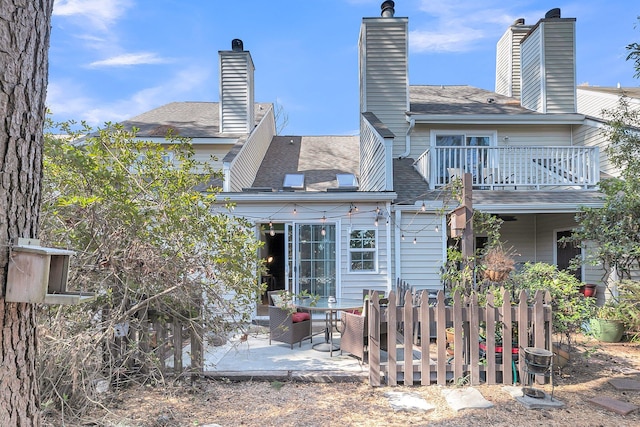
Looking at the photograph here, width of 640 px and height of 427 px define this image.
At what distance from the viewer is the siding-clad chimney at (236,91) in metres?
10.4

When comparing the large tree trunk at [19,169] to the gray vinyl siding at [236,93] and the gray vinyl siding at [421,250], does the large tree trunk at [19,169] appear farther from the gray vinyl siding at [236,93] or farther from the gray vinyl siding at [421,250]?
the gray vinyl siding at [236,93]

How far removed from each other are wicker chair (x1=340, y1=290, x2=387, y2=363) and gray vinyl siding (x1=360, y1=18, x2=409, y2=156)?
6.57 metres

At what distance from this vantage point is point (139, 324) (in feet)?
11.8

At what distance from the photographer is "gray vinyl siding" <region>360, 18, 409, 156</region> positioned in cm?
980

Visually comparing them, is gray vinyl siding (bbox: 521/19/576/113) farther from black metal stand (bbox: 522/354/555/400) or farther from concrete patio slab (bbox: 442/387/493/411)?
concrete patio slab (bbox: 442/387/493/411)

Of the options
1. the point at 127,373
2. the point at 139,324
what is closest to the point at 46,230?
the point at 139,324

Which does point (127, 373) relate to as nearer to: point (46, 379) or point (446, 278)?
point (46, 379)

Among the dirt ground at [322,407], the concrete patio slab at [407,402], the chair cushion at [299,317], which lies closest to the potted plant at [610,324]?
the dirt ground at [322,407]

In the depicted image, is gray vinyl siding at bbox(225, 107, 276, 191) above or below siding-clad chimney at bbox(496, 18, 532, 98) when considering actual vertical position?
below

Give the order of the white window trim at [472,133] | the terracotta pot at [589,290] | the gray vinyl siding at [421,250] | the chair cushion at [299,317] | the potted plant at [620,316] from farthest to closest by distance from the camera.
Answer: the white window trim at [472,133] → the terracotta pot at [589,290] → the gray vinyl siding at [421,250] → the potted plant at [620,316] → the chair cushion at [299,317]

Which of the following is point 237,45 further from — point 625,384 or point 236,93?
point 625,384

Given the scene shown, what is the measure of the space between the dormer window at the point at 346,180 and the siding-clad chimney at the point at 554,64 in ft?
18.5

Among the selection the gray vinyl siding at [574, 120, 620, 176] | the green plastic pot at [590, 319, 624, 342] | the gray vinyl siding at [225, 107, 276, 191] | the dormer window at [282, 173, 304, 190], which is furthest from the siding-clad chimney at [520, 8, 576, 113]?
the gray vinyl siding at [225, 107, 276, 191]

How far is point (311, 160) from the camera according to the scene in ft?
37.7
